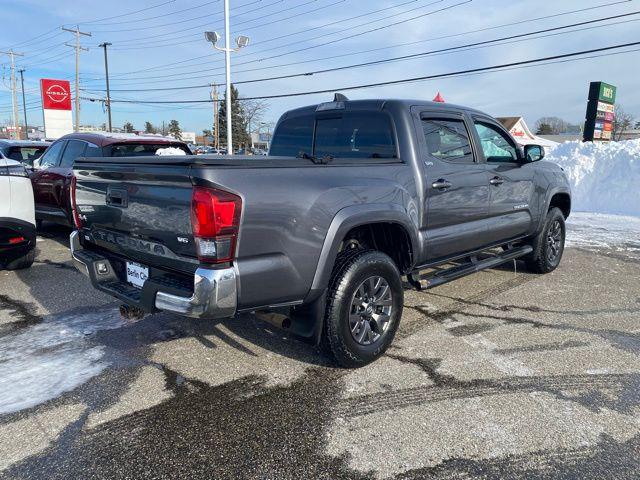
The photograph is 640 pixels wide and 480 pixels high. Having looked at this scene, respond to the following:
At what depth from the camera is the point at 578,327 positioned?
4359mm

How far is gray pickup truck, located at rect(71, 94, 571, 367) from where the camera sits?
104 inches

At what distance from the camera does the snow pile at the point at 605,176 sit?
12.4m

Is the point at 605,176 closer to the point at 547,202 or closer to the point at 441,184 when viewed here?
the point at 547,202

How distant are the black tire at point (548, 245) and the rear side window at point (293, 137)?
3.19m

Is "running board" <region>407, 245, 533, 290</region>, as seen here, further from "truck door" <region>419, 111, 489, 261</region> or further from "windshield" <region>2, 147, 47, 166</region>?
"windshield" <region>2, 147, 47, 166</region>

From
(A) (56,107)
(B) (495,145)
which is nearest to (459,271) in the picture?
(B) (495,145)

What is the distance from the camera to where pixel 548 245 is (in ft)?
20.0

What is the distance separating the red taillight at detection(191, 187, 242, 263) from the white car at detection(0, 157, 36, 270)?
392 centimetres

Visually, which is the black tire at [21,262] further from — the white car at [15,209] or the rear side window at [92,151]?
the rear side window at [92,151]

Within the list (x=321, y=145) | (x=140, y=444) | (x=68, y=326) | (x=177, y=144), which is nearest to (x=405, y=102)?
(x=321, y=145)

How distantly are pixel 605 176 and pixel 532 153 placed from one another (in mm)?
9879

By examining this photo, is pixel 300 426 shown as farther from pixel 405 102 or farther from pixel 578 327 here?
pixel 578 327

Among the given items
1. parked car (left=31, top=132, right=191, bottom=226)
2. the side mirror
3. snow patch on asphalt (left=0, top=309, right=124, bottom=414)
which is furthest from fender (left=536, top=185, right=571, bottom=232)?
parked car (left=31, top=132, right=191, bottom=226)

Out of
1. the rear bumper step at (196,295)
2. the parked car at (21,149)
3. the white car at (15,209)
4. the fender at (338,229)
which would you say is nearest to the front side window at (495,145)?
the fender at (338,229)
